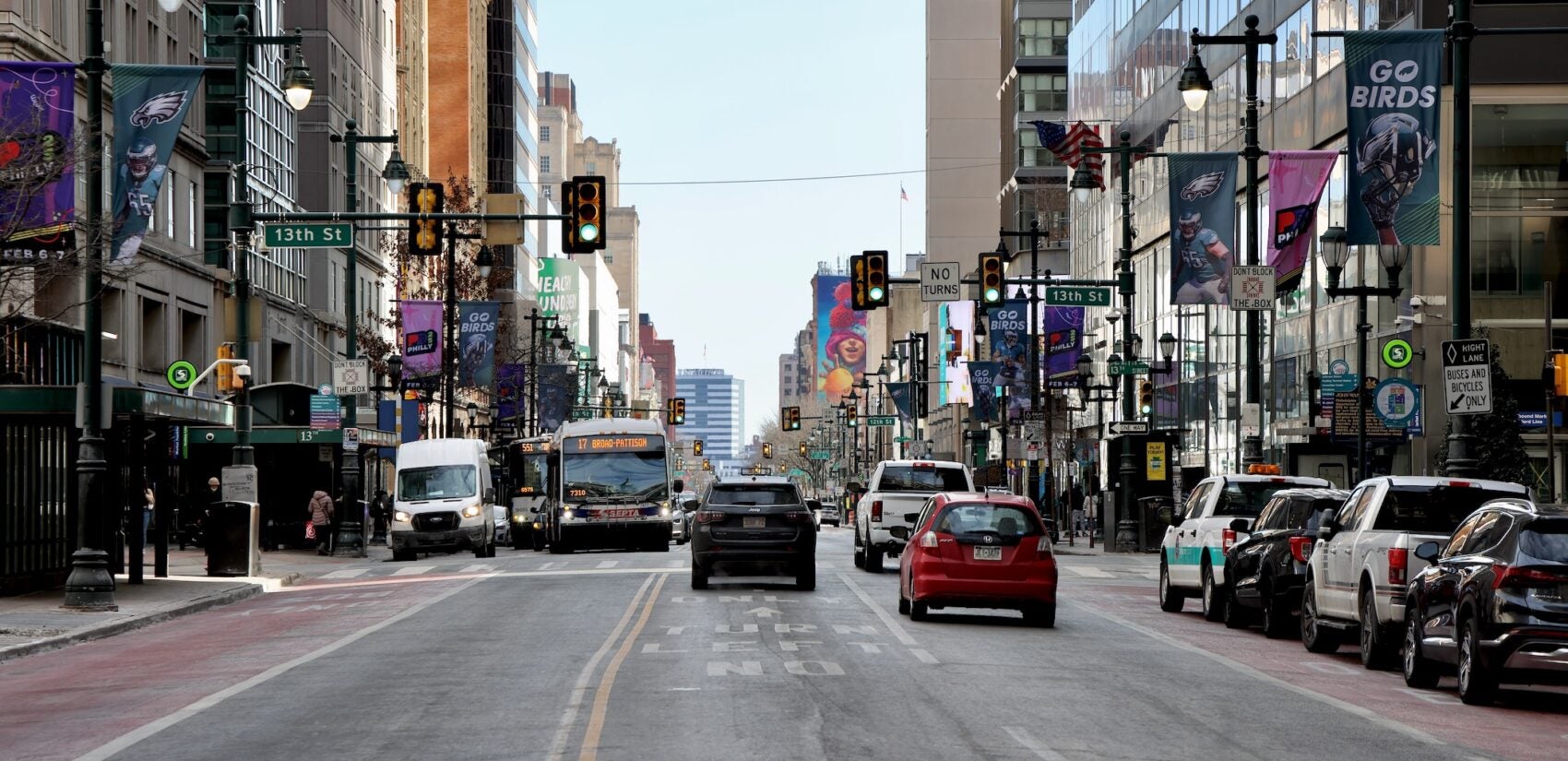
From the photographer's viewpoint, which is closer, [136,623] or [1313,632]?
[1313,632]

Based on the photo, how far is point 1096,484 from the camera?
8425 cm

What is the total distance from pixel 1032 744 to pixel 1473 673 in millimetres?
5537

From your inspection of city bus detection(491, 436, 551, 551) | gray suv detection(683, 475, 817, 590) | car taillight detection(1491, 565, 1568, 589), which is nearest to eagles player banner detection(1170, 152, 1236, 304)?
gray suv detection(683, 475, 817, 590)

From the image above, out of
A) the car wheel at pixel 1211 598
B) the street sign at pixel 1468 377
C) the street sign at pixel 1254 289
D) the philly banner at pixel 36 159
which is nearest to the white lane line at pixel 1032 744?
the street sign at pixel 1468 377

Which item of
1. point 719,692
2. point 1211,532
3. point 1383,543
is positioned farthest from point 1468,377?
point 719,692

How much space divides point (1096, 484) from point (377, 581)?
1998 inches

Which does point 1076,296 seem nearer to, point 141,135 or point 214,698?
point 141,135

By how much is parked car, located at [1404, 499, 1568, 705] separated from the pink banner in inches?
599

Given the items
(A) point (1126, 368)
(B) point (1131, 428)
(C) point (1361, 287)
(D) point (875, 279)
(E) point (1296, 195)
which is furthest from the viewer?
(B) point (1131, 428)

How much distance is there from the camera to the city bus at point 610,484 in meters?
48.8

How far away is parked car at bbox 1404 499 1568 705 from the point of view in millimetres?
16281

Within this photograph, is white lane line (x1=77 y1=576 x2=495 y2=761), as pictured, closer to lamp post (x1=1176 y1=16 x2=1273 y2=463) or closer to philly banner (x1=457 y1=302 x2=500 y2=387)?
lamp post (x1=1176 y1=16 x2=1273 y2=463)

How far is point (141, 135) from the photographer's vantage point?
2825 centimetres

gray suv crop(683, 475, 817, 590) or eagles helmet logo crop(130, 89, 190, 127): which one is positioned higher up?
eagles helmet logo crop(130, 89, 190, 127)
